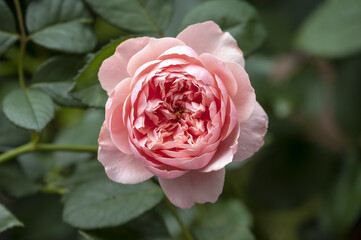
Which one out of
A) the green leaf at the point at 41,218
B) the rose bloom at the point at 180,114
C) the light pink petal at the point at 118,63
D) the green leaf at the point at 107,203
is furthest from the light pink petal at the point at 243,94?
the green leaf at the point at 41,218

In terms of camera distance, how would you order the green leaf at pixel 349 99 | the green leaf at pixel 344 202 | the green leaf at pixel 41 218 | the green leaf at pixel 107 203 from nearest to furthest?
the green leaf at pixel 107 203
the green leaf at pixel 41 218
the green leaf at pixel 344 202
the green leaf at pixel 349 99

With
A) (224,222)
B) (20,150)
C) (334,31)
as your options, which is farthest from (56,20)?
(334,31)

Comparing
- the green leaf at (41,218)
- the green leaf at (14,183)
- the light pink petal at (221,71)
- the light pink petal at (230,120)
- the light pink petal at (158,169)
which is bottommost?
the green leaf at (41,218)

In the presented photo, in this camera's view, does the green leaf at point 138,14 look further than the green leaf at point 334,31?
No

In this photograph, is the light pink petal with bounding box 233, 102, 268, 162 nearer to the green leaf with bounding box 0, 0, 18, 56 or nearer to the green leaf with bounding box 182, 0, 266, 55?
the green leaf with bounding box 182, 0, 266, 55

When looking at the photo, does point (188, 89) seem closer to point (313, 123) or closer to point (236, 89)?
point (236, 89)

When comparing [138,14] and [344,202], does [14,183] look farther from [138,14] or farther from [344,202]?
[344,202]

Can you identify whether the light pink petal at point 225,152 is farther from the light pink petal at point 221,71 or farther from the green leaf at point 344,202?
the green leaf at point 344,202

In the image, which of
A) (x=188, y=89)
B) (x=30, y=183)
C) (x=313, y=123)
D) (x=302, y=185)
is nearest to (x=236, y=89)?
(x=188, y=89)
